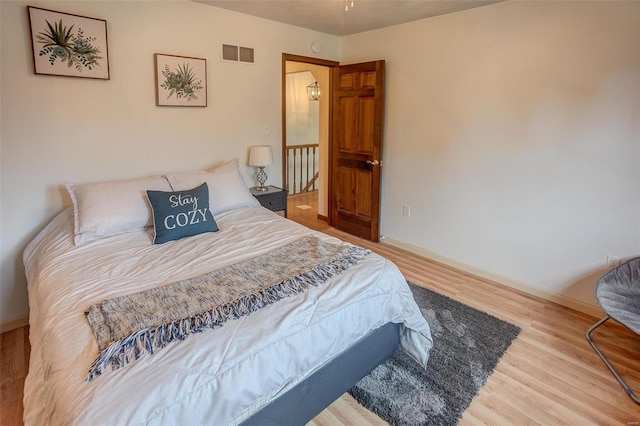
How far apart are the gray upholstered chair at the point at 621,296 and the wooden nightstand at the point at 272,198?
265 cm

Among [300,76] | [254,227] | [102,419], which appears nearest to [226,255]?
[254,227]

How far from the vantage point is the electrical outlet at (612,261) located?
2633 millimetres

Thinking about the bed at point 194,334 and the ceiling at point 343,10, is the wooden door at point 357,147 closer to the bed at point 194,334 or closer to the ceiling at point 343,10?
the ceiling at point 343,10

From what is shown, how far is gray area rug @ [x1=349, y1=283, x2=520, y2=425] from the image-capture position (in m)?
1.85

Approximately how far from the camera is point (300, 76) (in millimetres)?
6828

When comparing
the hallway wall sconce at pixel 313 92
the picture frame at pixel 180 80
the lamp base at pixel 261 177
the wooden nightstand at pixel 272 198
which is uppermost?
the hallway wall sconce at pixel 313 92

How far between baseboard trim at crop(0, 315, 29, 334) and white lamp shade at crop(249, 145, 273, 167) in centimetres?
218

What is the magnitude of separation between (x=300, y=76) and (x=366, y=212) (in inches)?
147

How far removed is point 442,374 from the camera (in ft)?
6.91

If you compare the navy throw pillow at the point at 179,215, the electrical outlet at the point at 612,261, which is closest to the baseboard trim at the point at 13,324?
the navy throw pillow at the point at 179,215

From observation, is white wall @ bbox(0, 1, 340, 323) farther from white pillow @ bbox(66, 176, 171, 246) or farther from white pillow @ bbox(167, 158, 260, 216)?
white pillow @ bbox(167, 158, 260, 216)

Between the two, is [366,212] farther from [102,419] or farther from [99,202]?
[102,419]

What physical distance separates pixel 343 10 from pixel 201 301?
288 cm

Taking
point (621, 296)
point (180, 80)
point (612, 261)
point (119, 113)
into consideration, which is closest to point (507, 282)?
point (612, 261)
